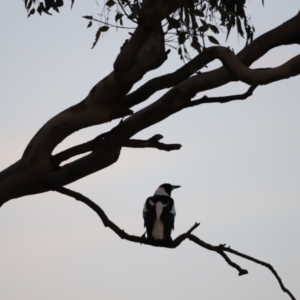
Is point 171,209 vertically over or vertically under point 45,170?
over

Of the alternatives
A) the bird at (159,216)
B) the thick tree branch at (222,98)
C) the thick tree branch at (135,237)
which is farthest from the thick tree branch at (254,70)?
the bird at (159,216)

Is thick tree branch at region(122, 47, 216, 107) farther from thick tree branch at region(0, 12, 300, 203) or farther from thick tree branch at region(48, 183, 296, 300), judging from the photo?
thick tree branch at region(48, 183, 296, 300)

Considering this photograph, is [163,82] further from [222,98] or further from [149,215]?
[149,215]

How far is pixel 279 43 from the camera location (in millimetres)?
4512

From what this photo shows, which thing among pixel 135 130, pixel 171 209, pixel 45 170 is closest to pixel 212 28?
pixel 135 130

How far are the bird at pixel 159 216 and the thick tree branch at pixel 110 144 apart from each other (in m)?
2.16

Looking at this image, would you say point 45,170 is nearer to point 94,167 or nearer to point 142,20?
point 94,167

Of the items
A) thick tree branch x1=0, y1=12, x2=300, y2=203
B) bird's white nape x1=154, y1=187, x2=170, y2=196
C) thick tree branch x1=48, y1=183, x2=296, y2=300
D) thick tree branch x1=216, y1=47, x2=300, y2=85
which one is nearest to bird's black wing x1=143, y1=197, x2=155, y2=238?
bird's white nape x1=154, y1=187, x2=170, y2=196

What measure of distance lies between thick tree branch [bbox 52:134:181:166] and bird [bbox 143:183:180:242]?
2.16 metres

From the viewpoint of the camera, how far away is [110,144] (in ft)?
13.8

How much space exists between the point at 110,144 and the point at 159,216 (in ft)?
7.79

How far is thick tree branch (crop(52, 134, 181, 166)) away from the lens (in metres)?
4.13

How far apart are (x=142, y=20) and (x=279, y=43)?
1016 mm

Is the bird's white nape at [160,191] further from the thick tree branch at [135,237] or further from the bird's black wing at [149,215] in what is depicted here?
the thick tree branch at [135,237]
